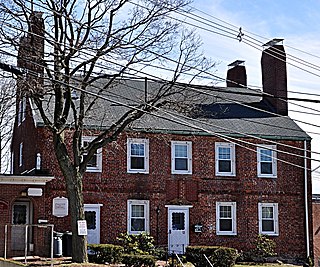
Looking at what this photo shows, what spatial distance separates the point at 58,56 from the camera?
25797mm

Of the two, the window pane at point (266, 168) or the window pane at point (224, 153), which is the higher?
the window pane at point (224, 153)

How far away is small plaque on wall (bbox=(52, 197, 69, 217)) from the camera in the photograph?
3350cm

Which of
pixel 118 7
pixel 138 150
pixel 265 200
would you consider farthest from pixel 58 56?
pixel 265 200

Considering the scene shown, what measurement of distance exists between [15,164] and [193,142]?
450 inches

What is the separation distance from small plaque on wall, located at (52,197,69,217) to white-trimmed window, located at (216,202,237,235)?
7.98m

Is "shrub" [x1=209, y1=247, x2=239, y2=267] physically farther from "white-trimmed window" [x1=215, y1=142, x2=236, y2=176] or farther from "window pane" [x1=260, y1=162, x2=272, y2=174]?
"window pane" [x1=260, y1=162, x2=272, y2=174]

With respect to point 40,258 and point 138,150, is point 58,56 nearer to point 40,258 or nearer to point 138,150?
point 40,258

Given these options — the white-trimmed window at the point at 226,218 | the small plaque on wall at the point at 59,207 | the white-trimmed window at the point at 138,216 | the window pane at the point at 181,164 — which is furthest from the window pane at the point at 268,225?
the small plaque on wall at the point at 59,207

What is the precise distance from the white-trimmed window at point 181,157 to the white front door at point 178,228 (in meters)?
1.91

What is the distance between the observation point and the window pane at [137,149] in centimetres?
3584

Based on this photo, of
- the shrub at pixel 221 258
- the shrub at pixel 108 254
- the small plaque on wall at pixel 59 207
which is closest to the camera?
the shrub at pixel 108 254

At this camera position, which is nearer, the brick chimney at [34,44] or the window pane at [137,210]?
the brick chimney at [34,44]

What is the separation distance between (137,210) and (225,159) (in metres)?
5.42

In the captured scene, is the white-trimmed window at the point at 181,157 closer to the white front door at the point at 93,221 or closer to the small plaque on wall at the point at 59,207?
the white front door at the point at 93,221
